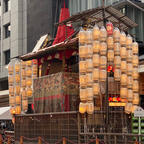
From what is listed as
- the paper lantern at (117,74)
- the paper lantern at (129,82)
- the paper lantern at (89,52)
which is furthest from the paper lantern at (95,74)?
the paper lantern at (129,82)

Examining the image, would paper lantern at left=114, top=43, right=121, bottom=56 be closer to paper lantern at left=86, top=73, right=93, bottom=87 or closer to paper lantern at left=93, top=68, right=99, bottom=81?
paper lantern at left=93, top=68, right=99, bottom=81

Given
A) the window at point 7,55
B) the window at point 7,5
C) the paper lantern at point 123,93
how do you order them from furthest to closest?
the window at point 7,5, the window at point 7,55, the paper lantern at point 123,93

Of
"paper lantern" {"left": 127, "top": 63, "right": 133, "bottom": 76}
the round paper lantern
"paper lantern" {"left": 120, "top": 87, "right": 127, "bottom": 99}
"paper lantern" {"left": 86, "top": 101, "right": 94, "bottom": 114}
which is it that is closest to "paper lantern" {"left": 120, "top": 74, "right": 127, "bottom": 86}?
"paper lantern" {"left": 120, "top": 87, "right": 127, "bottom": 99}

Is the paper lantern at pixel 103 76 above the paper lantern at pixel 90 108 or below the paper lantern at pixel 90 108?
above

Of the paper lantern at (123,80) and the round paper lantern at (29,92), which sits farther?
the round paper lantern at (29,92)

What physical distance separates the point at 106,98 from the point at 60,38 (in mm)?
6127

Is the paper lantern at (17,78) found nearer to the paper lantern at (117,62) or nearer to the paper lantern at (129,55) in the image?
the paper lantern at (117,62)

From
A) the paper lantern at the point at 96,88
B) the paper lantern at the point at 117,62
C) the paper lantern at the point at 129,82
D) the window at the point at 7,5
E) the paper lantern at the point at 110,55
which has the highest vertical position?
the window at the point at 7,5

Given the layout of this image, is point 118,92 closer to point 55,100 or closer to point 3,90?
point 55,100

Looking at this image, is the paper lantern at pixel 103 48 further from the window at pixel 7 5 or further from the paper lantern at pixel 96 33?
the window at pixel 7 5

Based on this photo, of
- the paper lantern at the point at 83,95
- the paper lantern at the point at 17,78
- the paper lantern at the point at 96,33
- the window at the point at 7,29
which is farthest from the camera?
the window at the point at 7,29

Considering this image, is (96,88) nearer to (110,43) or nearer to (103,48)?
(103,48)

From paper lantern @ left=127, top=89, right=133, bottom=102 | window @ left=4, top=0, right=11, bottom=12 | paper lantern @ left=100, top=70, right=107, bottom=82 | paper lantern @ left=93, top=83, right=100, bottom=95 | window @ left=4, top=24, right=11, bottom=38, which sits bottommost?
paper lantern @ left=127, top=89, right=133, bottom=102

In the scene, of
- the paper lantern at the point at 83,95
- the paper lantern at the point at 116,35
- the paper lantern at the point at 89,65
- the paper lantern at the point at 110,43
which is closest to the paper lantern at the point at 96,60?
the paper lantern at the point at 89,65
